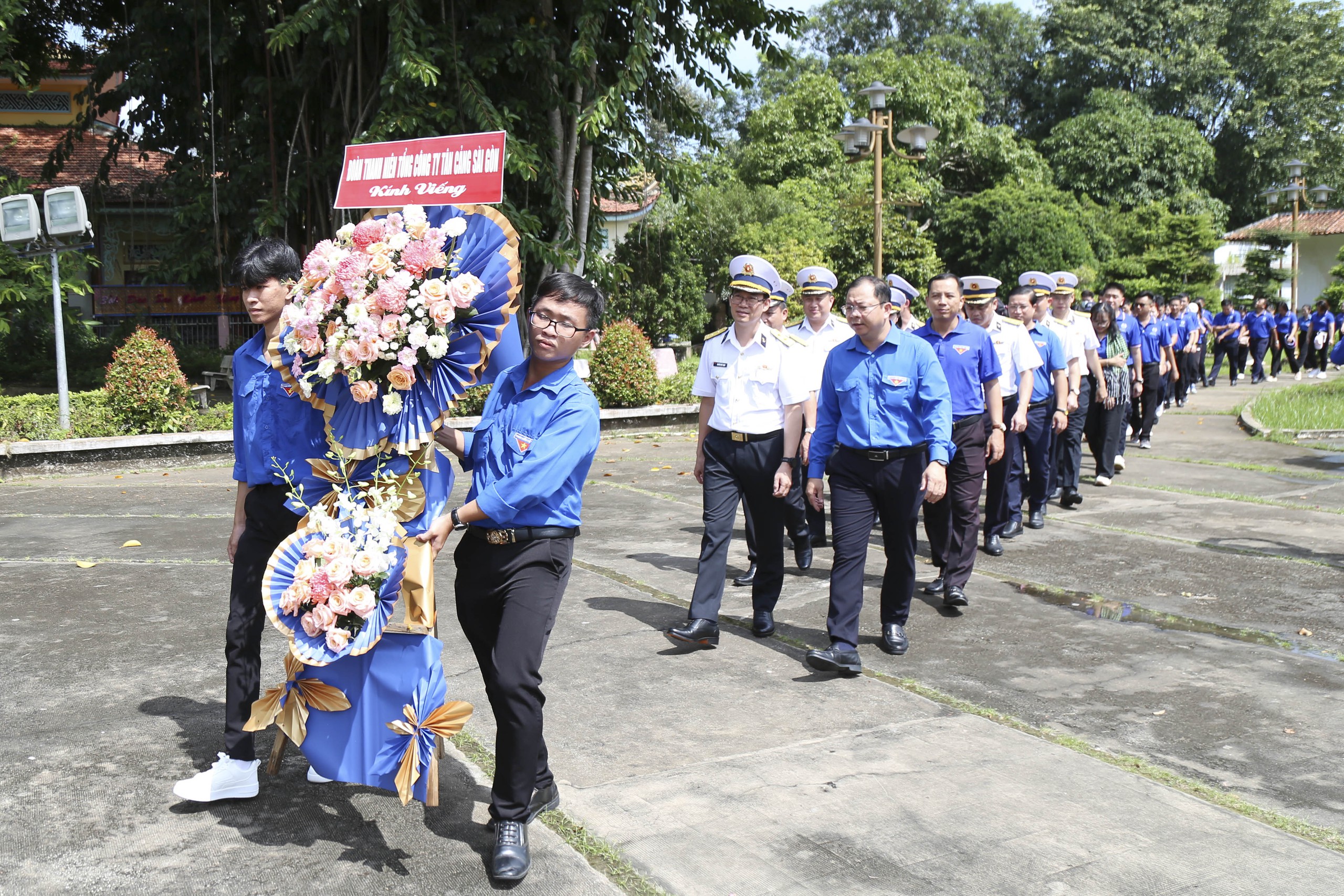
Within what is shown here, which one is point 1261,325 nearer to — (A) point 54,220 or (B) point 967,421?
(B) point 967,421

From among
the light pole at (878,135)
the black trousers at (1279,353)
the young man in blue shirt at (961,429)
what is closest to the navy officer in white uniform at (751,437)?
the young man in blue shirt at (961,429)

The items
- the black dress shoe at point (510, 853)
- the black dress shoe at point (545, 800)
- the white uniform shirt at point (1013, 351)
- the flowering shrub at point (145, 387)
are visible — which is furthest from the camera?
the flowering shrub at point (145, 387)

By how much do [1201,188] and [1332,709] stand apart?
43396 mm

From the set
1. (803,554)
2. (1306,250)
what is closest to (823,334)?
(803,554)

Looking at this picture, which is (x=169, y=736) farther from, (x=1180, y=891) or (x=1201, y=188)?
(x=1201, y=188)

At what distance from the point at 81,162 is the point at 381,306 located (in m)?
24.8

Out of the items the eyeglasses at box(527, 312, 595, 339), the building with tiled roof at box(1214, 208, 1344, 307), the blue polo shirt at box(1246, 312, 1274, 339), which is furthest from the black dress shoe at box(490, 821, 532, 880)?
the building with tiled roof at box(1214, 208, 1344, 307)

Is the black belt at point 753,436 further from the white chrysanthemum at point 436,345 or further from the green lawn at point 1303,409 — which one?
the green lawn at point 1303,409

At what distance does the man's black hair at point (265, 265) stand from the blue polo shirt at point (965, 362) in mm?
4164

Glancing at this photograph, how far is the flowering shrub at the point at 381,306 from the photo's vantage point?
11.8 ft

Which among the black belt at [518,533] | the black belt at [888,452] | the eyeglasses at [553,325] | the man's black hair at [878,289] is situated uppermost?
the man's black hair at [878,289]

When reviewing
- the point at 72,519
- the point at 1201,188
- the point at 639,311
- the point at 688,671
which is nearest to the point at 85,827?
the point at 688,671

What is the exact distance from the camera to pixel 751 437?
19.6 feet

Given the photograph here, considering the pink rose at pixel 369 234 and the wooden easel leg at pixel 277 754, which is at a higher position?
the pink rose at pixel 369 234
